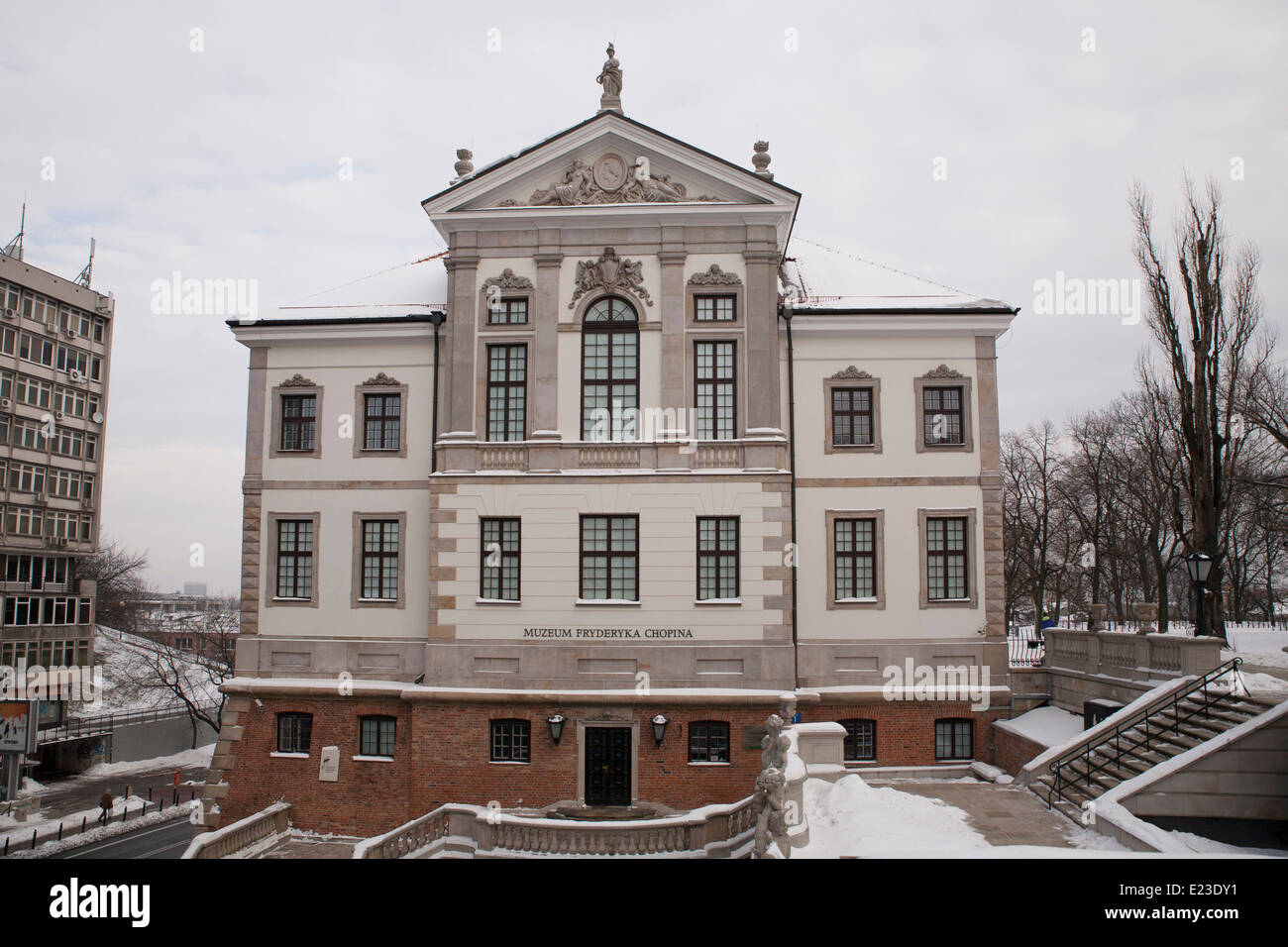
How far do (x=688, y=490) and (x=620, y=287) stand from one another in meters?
5.53

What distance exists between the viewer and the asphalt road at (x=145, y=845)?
116ft

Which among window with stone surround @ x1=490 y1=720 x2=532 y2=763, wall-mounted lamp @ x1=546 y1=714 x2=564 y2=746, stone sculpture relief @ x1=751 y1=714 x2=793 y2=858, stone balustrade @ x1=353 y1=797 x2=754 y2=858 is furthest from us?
window with stone surround @ x1=490 y1=720 x2=532 y2=763

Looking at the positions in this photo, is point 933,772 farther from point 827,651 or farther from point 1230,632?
point 1230,632

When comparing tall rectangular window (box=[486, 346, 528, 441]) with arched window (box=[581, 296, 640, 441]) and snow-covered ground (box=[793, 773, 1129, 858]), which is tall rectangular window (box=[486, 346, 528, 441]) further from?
snow-covered ground (box=[793, 773, 1129, 858])

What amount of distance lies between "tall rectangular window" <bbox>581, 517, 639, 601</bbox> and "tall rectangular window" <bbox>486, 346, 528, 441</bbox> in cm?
313

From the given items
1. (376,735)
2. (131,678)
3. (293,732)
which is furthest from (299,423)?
(131,678)

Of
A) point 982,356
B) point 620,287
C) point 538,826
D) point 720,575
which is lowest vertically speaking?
point 538,826

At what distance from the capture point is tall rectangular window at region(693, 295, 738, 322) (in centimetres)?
2295

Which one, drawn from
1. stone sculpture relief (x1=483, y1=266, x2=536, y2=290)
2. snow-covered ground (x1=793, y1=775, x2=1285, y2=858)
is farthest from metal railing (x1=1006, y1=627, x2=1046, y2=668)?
stone sculpture relief (x1=483, y1=266, x2=536, y2=290)

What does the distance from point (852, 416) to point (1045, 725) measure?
8.90 metres

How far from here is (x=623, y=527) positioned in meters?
22.5

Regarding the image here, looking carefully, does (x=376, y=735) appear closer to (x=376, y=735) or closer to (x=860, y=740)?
(x=376, y=735)
